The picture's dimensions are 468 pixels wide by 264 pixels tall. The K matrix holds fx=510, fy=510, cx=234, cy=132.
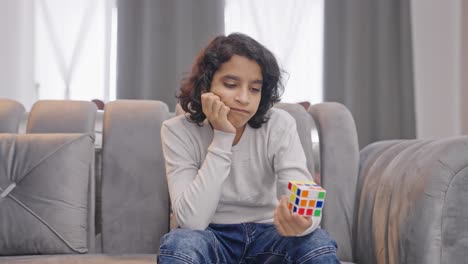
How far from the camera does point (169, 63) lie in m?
3.63

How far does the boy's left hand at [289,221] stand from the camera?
1.05 m

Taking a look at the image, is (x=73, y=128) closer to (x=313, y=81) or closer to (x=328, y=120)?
(x=328, y=120)

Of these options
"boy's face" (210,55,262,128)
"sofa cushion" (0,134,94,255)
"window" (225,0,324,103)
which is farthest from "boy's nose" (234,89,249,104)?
"window" (225,0,324,103)

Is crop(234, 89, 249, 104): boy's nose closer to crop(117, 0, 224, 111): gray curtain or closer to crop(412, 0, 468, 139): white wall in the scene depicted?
crop(117, 0, 224, 111): gray curtain

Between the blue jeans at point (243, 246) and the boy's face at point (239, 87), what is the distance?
0.93 ft

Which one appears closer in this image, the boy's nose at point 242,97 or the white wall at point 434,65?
the boy's nose at point 242,97

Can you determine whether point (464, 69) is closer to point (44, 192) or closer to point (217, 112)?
point (217, 112)

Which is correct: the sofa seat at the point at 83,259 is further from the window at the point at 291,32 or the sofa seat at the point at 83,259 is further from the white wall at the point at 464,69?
the white wall at the point at 464,69

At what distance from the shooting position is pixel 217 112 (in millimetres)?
1266

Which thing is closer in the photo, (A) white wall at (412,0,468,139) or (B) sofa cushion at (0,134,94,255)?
(B) sofa cushion at (0,134,94,255)

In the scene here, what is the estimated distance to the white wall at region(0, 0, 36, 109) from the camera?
3576 mm

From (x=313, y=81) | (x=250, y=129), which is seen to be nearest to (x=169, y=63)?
(x=313, y=81)

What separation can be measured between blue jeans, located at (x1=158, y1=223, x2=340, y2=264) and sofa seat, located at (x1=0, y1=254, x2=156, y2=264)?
30 centimetres

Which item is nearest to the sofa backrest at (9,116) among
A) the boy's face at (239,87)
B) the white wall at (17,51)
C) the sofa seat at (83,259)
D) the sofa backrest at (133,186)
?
the sofa backrest at (133,186)
